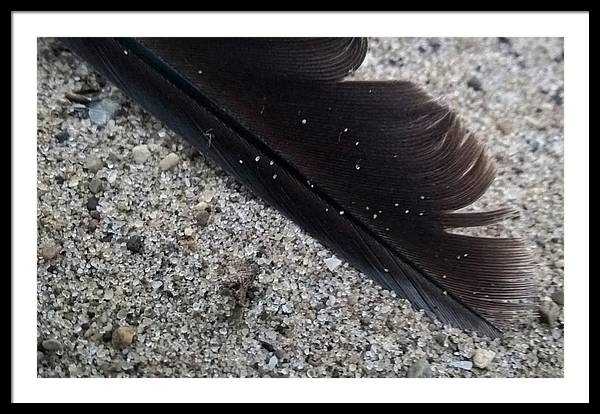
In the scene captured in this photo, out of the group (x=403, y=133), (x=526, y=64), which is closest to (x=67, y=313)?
(x=403, y=133)

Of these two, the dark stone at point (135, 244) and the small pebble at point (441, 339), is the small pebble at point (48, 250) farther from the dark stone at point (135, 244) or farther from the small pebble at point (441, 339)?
the small pebble at point (441, 339)

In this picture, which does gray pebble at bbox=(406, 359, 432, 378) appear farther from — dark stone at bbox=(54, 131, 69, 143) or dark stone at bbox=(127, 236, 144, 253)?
dark stone at bbox=(54, 131, 69, 143)

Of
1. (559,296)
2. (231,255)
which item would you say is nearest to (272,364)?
(231,255)

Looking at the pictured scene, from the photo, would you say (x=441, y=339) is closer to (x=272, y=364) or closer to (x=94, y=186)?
(x=272, y=364)

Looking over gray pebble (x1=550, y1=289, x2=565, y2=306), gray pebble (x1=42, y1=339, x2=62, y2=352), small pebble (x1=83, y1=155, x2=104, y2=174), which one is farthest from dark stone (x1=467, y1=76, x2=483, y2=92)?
gray pebble (x1=42, y1=339, x2=62, y2=352)

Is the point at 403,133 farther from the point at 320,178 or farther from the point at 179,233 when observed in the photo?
the point at 179,233

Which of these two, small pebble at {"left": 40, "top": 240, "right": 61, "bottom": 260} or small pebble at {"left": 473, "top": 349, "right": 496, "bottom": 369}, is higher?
small pebble at {"left": 40, "top": 240, "right": 61, "bottom": 260}
